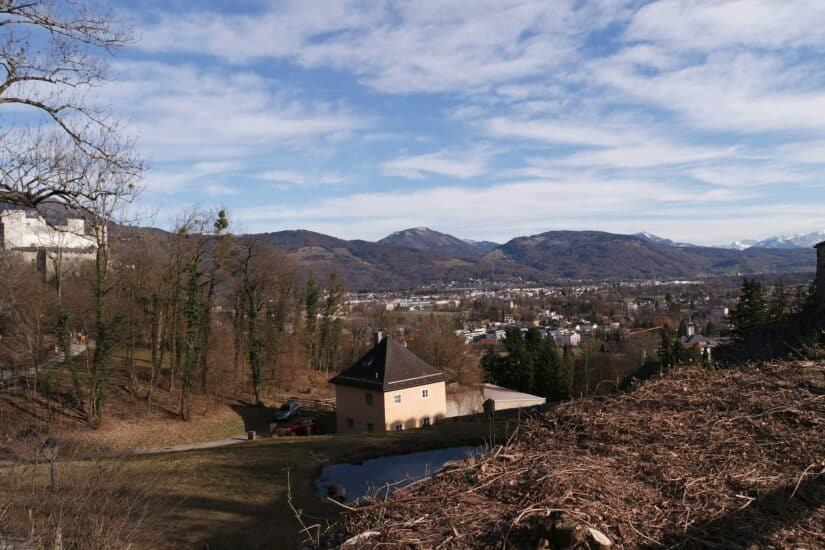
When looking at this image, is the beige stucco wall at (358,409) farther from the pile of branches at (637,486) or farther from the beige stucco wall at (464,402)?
the pile of branches at (637,486)

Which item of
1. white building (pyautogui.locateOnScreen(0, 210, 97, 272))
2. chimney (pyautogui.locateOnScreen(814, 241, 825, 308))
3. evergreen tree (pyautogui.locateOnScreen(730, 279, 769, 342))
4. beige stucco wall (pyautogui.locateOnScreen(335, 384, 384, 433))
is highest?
white building (pyautogui.locateOnScreen(0, 210, 97, 272))

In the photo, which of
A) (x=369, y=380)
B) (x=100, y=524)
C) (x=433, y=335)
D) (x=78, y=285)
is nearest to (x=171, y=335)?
(x=78, y=285)

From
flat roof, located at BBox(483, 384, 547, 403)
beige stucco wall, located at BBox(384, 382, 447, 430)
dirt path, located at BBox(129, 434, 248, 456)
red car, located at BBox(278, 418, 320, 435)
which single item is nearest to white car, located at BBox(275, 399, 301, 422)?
red car, located at BBox(278, 418, 320, 435)

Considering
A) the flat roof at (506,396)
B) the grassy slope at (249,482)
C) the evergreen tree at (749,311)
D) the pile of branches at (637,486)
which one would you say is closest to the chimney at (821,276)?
the evergreen tree at (749,311)

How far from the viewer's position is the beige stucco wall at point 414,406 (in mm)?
25203

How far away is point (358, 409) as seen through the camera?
26062mm

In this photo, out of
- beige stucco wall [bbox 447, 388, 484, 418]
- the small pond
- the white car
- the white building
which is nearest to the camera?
the white building

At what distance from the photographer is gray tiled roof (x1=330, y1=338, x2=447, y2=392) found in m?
25.4

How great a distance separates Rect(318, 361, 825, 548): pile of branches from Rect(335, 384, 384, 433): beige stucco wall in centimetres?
2091

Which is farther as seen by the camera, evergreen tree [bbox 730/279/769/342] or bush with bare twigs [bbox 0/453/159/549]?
evergreen tree [bbox 730/279/769/342]

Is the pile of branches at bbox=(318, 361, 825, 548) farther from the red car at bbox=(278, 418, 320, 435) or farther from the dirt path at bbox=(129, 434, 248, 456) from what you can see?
the red car at bbox=(278, 418, 320, 435)

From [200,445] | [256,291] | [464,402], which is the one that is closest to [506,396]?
[464,402]

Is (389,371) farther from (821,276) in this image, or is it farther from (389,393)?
(821,276)

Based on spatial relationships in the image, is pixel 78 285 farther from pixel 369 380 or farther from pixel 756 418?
pixel 756 418
